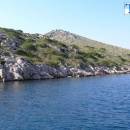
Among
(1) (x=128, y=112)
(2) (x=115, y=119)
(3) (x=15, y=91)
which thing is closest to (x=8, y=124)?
(2) (x=115, y=119)

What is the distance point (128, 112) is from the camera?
94500 mm

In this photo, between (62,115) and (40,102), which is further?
(40,102)

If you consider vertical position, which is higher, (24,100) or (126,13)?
(126,13)

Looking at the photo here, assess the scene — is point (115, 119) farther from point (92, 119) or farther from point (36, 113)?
point (36, 113)

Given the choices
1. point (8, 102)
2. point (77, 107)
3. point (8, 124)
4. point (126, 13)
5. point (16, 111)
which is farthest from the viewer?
point (8, 102)

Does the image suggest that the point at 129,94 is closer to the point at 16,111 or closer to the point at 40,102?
the point at 40,102

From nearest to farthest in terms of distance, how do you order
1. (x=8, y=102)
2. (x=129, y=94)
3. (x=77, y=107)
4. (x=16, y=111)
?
(x=16, y=111)
(x=77, y=107)
(x=8, y=102)
(x=129, y=94)

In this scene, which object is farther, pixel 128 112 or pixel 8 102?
pixel 8 102

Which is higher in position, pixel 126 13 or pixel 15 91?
pixel 126 13

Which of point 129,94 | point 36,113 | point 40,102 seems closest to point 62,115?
point 36,113

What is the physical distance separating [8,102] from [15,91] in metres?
30.1

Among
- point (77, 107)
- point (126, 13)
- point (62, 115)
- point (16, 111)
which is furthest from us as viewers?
point (77, 107)

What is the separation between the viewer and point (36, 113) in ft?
309

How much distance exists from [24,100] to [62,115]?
30.0 metres
